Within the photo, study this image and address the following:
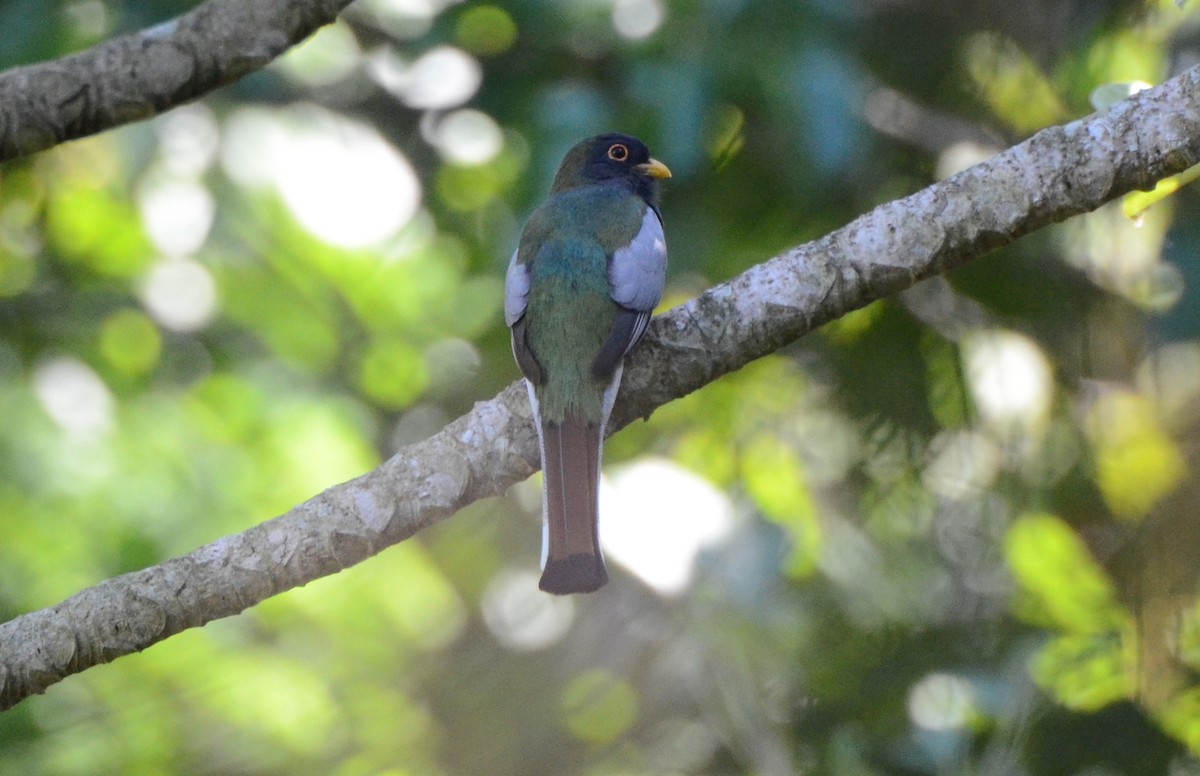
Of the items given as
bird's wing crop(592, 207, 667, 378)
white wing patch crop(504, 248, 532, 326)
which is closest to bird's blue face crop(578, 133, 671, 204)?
bird's wing crop(592, 207, 667, 378)

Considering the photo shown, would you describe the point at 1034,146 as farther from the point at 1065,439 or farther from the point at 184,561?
the point at 184,561

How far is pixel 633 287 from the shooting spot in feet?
11.0

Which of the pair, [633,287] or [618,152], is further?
[618,152]

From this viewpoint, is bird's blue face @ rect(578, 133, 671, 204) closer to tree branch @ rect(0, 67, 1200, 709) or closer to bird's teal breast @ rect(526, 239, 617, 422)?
bird's teal breast @ rect(526, 239, 617, 422)

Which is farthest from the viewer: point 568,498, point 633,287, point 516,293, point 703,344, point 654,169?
point 654,169

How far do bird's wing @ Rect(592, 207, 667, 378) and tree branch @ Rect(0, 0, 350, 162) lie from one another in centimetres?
98

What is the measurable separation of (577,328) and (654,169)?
1071 millimetres

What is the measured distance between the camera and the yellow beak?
4191 mm

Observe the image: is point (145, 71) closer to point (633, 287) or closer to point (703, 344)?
point (633, 287)

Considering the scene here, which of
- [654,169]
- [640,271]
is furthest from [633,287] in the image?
[654,169]

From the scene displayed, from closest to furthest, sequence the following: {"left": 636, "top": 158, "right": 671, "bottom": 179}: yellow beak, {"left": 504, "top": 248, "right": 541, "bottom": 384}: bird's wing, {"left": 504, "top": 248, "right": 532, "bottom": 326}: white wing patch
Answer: {"left": 504, "top": 248, "right": 541, "bottom": 384}: bird's wing
{"left": 504, "top": 248, "right": 532, "bottom": 326}: white wing patch
{"left": 636, "top": 158, "right": 671, "bottom": 179}: yellow beak

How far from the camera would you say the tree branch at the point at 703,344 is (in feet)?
8.87

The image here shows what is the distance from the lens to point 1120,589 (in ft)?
12.1

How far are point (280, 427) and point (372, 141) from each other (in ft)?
5.17
